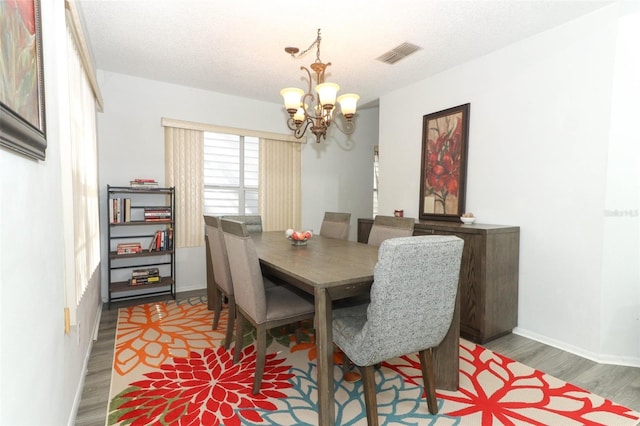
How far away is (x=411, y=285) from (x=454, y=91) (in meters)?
2.80

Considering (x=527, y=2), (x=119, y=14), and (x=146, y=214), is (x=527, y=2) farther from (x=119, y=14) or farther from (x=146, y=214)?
(x=146, y=214)

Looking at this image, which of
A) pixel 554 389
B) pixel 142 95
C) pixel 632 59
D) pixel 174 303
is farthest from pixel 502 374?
pixel 142 95

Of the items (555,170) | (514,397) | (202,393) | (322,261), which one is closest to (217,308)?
(202,393)

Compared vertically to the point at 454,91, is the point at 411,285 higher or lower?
lower

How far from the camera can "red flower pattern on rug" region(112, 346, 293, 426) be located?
5.78ft

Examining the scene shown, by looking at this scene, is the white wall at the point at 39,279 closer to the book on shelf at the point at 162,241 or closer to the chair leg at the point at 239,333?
the chair leg at the point at 239,333

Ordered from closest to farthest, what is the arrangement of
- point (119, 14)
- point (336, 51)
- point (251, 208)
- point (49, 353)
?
point (49, 353) < point (119, 14) < point (336, 51) < point (251, 208)

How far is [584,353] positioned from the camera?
2.52m

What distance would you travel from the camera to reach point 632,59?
7.58 feet

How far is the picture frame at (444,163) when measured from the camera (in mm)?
3404

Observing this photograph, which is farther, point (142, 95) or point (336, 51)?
point (142, 95)

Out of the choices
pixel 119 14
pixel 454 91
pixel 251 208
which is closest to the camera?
pixel 119 14

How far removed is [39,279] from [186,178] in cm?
318

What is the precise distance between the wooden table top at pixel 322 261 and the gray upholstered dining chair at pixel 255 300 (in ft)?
0.50
